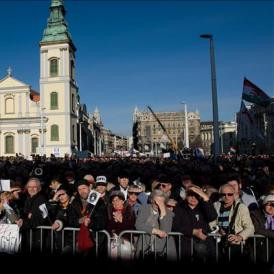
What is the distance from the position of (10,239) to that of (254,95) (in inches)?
657

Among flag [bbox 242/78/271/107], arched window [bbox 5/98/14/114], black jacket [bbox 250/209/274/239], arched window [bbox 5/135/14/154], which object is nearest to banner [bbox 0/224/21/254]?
black jacket [bbox 250/209/274/239]

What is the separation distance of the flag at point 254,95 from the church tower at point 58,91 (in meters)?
42.2

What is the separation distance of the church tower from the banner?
178 ft

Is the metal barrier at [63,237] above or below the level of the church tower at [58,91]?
below

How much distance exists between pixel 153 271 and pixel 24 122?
60829 mm

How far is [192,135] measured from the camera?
15600 centimetres

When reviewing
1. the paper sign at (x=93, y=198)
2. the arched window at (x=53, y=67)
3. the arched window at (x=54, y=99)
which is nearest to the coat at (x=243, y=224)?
the paper sign at (x=93, y=198)

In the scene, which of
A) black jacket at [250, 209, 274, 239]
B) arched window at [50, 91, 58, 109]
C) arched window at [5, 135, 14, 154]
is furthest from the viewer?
arched window at [5, 135, 14, 154]

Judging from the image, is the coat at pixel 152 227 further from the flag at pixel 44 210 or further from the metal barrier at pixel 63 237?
the flag at pixel 44 210

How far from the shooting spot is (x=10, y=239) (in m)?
6.56

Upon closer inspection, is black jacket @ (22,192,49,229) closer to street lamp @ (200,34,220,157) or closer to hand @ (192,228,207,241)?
hand @ (192,228,207,241)

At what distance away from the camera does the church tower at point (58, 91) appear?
6119cm

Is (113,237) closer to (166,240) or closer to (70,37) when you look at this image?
(166,240)

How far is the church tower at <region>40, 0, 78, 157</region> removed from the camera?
61188 millimetres
